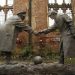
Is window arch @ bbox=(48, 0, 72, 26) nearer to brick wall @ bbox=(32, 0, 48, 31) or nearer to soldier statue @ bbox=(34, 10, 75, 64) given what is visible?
brick wall @ bbox=(32, 0, 48, 31)

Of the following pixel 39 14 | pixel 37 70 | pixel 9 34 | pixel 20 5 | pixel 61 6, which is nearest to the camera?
pixel 37 70

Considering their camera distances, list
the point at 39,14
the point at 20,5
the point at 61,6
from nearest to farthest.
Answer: the point at 39,14, the point at 20,5, the point at 61,6

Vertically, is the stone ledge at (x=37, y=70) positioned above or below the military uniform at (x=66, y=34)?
below

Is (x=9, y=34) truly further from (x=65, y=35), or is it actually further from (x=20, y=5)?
(x=20, y=5)

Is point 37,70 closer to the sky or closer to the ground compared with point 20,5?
closer to the ground

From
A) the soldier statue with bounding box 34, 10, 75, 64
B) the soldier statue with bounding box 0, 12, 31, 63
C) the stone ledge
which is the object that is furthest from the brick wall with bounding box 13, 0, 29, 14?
the stone ledge

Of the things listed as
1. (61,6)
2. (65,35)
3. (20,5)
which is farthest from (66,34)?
(61,6)

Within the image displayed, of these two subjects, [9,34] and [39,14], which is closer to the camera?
[9,34]

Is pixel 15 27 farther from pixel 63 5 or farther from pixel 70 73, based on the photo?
pixel 63 5

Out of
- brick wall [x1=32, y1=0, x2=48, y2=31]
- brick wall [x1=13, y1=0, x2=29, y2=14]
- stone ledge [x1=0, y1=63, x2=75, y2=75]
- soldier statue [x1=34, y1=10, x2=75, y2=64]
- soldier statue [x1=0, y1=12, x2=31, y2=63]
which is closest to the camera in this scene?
stone ledge [x1=0, y1=63, x2=75, y2=75]

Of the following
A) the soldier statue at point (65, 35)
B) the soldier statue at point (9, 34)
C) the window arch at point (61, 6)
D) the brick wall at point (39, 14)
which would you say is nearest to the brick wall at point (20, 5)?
the brick wall at point (39, 14)

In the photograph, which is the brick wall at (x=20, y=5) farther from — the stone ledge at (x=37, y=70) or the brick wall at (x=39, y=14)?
the stone ledge at (x=37, y=70)

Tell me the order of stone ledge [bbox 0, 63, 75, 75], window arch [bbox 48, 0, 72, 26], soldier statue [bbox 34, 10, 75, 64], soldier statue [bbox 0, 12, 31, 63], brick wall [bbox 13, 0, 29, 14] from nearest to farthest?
stone ledge [bbox 0, 63, 75, 75] < soldier statue [bbox 34, 10, 75, 64] < soldier statue [bbox 0, 12, 31, 63] < brick wall [bbox 13, 0, 29, 14] < window arch [bbox 48, 0, 72, 26]

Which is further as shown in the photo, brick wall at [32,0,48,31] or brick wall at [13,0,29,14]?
brick wall at [13,0,29,14]
